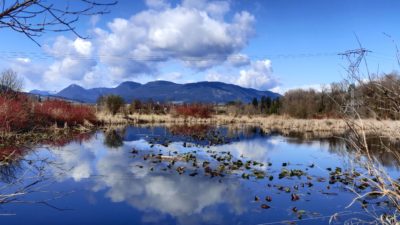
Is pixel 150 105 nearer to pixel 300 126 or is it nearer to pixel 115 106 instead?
pixel 115 106

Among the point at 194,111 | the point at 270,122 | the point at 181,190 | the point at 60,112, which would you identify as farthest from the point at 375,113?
the point at 194,111

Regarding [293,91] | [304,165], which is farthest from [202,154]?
[293,91]

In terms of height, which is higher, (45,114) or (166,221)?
(45,114)

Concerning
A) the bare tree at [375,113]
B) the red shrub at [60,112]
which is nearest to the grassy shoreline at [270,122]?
the red shrub at [60,112]

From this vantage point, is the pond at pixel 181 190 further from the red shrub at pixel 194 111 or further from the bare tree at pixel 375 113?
the red shrub at pixel 194 111

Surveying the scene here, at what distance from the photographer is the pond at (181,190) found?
8797mm

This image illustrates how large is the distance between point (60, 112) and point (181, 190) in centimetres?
2283

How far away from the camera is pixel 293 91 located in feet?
253

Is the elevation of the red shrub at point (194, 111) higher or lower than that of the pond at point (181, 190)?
higher

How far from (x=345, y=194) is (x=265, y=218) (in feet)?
12.4

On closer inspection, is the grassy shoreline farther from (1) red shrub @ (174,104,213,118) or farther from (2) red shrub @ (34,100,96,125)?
(2) red shrub @ (34,100,96,125)

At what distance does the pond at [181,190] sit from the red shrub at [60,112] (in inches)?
470

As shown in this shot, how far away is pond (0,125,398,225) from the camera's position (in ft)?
28.9

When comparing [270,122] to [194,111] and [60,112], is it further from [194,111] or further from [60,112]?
[60,112]
